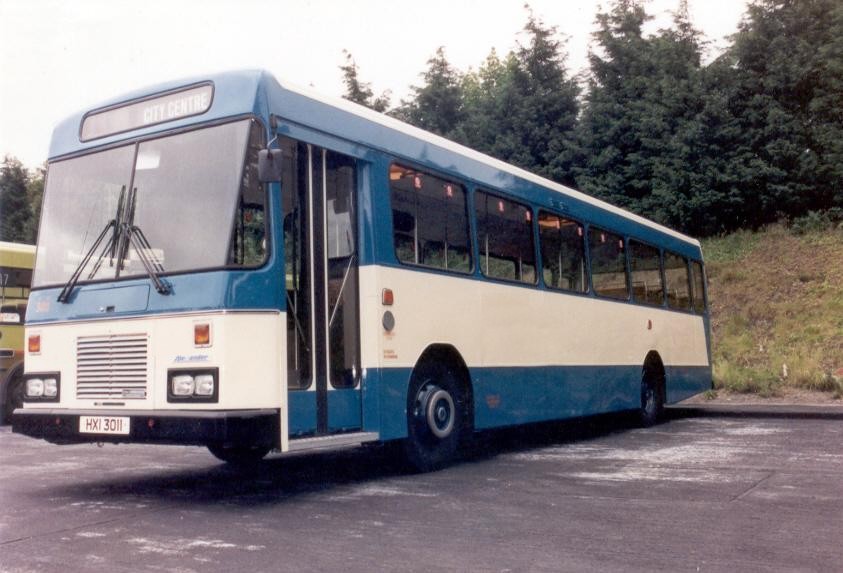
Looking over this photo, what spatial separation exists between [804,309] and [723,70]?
39.5ft

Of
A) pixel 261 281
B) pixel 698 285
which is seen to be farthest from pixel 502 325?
pixel 698 285

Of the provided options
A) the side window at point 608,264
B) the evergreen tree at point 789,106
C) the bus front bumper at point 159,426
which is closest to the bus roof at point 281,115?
the bus front bumper at point 159,426

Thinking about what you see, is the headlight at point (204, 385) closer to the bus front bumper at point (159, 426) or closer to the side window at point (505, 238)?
the bus front bumper at point (159, 426)

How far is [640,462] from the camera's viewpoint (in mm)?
9852

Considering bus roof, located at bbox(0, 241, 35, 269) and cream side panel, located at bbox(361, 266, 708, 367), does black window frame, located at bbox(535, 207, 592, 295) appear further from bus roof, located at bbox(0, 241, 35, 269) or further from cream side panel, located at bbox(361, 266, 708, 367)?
bus roof, located at bbox(0, 241, 35, 269)

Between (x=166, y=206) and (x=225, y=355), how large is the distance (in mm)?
1373

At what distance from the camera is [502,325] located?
1052 cm

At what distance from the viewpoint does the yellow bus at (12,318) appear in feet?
53.2

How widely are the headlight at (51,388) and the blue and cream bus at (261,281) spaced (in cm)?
2

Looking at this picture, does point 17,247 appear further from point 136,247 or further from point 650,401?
point 650,401

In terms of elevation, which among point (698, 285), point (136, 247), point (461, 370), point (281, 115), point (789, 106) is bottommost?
point (461, 370)

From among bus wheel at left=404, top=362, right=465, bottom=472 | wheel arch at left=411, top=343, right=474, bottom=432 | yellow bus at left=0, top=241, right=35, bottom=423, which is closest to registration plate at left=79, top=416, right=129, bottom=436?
bus wheel at left=404, top=362, right=465, bottom=472

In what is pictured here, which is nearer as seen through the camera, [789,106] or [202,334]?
[202,334]

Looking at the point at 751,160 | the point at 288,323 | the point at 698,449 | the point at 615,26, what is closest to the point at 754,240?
the point at 751,160
